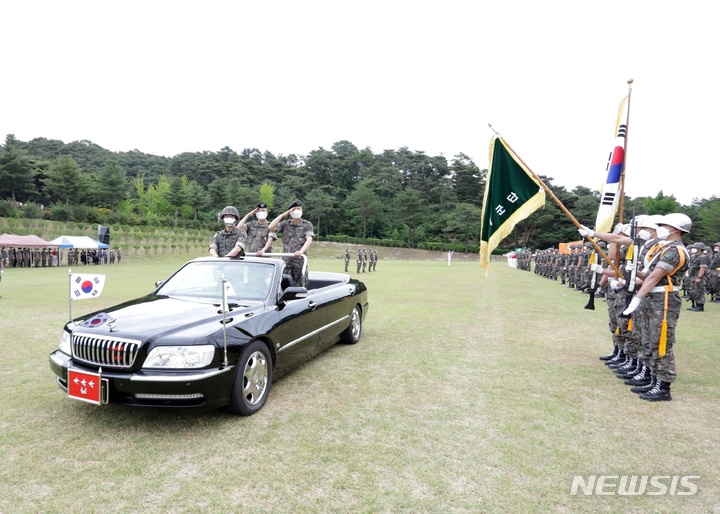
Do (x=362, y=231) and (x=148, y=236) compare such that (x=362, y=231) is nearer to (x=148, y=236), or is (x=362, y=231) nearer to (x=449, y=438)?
(x=148, y=236)

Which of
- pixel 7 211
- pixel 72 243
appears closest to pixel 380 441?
pixel 72 243

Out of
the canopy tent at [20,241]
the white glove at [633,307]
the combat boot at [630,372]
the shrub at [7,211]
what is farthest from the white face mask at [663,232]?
the shrub at [7,211]

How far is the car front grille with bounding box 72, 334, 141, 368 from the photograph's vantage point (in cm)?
334

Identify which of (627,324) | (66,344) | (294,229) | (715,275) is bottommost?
(66,344)

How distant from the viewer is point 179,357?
11.0 feet

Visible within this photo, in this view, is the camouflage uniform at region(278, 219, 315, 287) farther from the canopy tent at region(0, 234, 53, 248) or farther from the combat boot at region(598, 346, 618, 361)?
the canopy tent at region(0, 234, 53, 248)

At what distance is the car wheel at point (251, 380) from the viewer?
3688 millimetres

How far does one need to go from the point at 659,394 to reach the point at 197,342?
4.76m

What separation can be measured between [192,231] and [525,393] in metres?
56.7

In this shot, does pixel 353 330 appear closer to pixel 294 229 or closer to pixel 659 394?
pixel 294 229

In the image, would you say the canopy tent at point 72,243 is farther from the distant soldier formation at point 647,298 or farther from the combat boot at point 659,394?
the combat boot at point 659,394

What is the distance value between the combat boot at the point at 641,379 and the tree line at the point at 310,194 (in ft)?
158

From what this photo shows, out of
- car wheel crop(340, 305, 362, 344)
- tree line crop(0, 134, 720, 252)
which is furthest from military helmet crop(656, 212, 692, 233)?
tree line crop(0, 134, 720, 252)

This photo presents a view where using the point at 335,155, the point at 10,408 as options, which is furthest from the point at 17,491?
the point at 335,155
